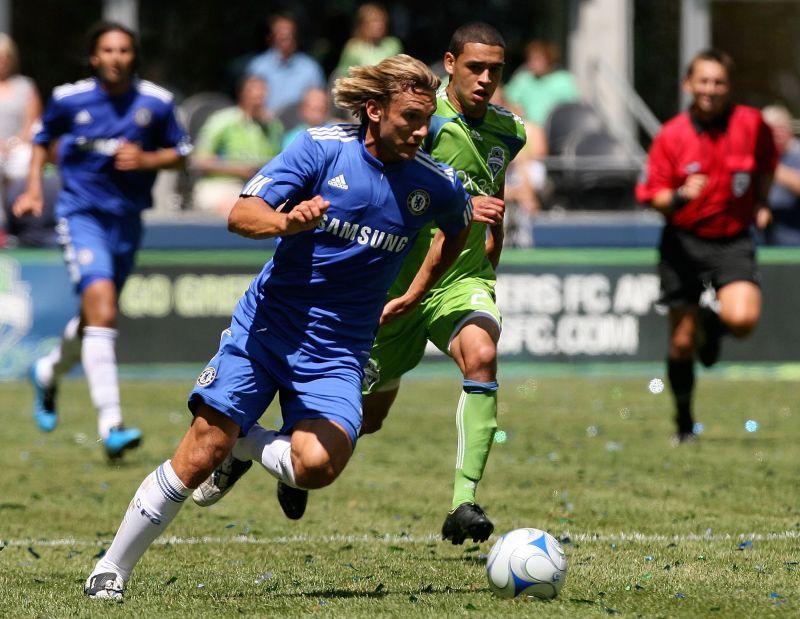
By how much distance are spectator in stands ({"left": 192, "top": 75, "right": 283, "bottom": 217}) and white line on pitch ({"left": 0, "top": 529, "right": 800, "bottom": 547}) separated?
8867mm

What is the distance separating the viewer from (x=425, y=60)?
1956 cm

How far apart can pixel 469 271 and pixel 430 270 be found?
711mm

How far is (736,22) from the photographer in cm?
2019

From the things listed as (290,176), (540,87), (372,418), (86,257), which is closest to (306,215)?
(290,176)

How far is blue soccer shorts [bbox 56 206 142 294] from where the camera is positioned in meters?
9.98

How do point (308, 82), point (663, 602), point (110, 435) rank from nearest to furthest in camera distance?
point (663, 602), point (110, 435), point (308, 82)

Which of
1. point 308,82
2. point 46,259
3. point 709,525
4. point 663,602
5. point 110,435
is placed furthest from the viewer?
point 308,82

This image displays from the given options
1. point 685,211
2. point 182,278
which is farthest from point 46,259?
point 685,211

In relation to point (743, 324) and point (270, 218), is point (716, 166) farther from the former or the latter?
point (270, 218)

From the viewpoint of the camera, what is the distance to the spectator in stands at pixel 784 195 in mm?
16328

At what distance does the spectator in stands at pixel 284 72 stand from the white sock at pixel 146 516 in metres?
11.7

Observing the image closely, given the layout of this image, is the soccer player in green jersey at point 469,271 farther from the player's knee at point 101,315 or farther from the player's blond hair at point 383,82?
the player's knee at point 101,315

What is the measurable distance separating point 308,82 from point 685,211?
7.28 m

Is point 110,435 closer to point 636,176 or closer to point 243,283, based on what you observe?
point 243,283
